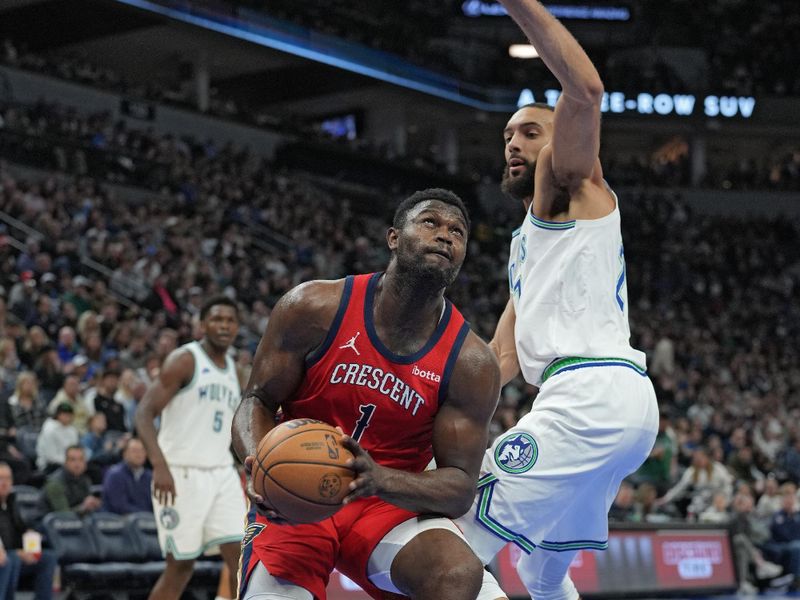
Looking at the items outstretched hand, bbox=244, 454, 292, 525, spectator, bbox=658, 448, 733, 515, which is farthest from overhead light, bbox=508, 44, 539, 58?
outstretched hand, bbox=244, 454, 292, 525

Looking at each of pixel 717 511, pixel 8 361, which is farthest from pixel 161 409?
pixel 717 511

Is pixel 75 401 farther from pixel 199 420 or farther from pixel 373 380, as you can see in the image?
pixel 373 380

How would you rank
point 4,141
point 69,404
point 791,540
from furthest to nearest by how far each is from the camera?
1. point 4,141
2. point 791,540
3. point 69,404

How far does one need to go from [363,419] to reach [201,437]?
3.85 meters

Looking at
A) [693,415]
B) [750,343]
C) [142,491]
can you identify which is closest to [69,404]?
[142,491]

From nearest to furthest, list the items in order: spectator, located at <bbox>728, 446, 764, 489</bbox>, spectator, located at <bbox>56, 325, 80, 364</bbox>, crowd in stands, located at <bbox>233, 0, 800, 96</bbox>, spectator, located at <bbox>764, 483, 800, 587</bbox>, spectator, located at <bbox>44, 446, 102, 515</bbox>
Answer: spectator, located at <bbox>44, 446, 102, 515</bbox>
spectator, located at <bbox>56, 325, 80, 364</bbox>
spectator, located at <bbox>764, 483, 800, 587</bbox>
spectator, located at <bbox>728, 446, 764, 489</bbox>
crowd in stands, located at <bbox>233, 0, 800, 96</bbox>

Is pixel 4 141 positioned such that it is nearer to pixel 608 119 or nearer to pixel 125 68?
pixel 125 68

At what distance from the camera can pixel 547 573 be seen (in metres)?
4.64

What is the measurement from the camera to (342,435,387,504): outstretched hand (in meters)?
3.71

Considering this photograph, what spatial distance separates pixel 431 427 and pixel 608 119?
3289cm

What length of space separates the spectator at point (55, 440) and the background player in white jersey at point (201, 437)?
3.26 m

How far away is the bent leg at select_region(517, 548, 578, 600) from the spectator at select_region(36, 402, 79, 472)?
22.9 ft

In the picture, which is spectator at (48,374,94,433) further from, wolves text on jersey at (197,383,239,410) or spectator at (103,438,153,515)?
wolves text on jersey at (197,383,239,410)

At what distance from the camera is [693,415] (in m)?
20.7
